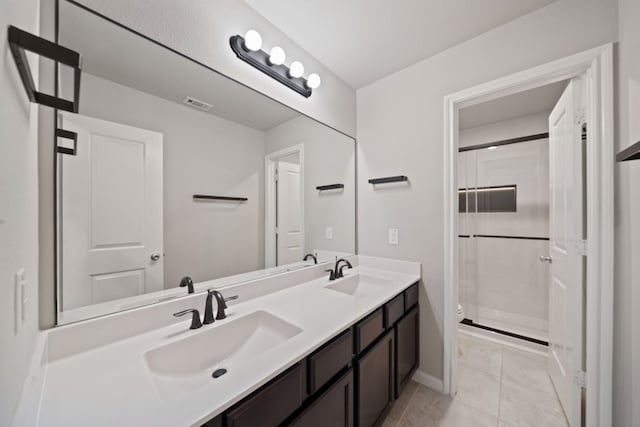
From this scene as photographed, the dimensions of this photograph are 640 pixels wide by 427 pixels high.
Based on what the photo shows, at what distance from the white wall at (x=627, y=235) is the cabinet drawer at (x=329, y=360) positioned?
120 cm

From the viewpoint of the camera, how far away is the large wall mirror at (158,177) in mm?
871

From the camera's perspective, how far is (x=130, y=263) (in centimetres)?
99

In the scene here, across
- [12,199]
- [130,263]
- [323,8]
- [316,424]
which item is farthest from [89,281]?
[323,8]

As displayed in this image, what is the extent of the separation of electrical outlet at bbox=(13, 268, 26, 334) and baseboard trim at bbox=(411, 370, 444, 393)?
217 cm

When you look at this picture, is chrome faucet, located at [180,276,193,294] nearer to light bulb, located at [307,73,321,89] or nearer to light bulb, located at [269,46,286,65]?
light bulb, located at [269,46,286,65]

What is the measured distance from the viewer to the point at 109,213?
3.03 ft

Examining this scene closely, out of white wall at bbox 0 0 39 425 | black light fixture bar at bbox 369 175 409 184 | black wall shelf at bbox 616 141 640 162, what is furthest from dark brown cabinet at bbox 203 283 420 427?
black wall shelf at bbox 616 141 640 162

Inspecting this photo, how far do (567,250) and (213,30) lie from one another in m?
2.37

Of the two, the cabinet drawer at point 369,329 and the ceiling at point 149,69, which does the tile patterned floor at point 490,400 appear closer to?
the cabinet drawer at point 369,329

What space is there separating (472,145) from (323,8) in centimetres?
245

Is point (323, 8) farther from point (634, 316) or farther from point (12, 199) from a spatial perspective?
point (634, 316)

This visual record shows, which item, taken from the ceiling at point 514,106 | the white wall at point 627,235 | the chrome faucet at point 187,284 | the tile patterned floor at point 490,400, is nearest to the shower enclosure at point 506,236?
the ceiling at point 514,106

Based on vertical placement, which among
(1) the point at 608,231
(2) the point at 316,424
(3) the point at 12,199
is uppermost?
(3) the point at 12,199

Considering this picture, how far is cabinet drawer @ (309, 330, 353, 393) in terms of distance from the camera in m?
A: 0.89
